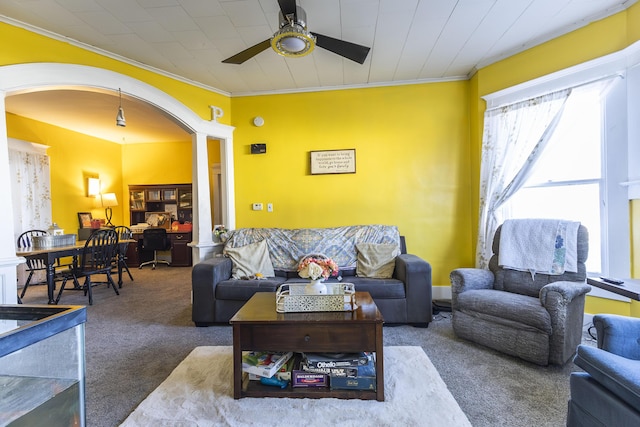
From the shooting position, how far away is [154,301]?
3611mm

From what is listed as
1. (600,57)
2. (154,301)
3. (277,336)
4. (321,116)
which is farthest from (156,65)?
(600,57)

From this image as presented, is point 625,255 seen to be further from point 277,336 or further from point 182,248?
point 182,248

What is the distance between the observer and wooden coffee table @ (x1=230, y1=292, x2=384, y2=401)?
161 centimetres

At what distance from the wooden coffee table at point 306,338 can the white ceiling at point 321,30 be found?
227 cm

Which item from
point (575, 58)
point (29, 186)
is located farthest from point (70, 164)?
point (575, 58)

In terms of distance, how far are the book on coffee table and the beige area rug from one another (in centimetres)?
15

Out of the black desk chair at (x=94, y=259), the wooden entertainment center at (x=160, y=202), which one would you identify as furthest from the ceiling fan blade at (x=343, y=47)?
the wooden entertainment center at (x=160, y=202)

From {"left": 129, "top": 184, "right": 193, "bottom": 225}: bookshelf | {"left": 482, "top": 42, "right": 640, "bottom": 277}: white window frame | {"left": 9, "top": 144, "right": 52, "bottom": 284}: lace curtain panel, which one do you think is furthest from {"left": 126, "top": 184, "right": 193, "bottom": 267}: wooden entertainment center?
{"left": 482, "top": 42, "right": 640, "bottom": 277}: white window frame

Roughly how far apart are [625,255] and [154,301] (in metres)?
4.88

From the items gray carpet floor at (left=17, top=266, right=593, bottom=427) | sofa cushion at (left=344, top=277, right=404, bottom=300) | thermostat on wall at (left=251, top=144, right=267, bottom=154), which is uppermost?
thermostat on wall at (left=251, top=144, right=267, bottom=154)

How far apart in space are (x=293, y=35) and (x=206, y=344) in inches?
97.5

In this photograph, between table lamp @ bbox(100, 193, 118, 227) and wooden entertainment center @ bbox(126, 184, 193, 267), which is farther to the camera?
wooden entertainment center @ bbox(126, 184, 193, 267)

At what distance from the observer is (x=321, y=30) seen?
8.22ft

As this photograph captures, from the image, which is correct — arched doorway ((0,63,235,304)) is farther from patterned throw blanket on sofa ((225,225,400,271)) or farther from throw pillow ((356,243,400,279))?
throw pillow ((356,243,400,279))
